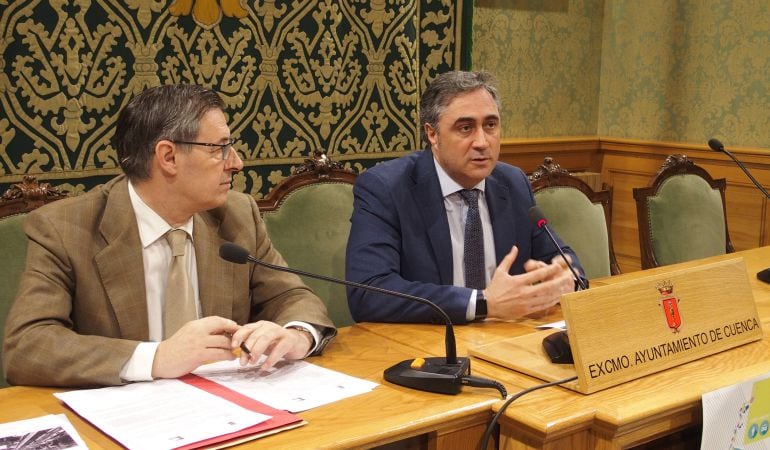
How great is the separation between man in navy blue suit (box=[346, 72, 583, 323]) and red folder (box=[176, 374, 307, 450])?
0.70 meters

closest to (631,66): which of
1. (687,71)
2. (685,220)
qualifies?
(687,71)

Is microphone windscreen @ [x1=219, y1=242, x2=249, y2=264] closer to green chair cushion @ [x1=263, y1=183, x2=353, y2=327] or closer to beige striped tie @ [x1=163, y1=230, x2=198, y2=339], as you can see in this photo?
beige striped tie @ [x1=163, y1=230, x2=198, y2=339]

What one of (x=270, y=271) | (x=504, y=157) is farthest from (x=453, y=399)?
(x=504, y=157)

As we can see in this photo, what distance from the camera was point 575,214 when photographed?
2.88 meters

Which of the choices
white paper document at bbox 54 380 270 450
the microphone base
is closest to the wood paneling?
the microphone base

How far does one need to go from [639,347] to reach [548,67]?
3754mm

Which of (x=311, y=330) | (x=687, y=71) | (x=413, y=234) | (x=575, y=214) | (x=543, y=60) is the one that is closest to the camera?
(x=311, y=330)

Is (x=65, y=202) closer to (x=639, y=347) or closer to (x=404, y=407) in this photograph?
(x=404, y=407)

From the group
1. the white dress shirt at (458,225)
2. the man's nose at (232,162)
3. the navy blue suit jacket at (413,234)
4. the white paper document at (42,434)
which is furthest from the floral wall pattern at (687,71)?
the white paper document at (42,434)

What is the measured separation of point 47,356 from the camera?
1551 mm

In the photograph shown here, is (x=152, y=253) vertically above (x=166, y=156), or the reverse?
(x=166, y=156)

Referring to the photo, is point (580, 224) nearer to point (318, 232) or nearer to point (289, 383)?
point (318, 232)

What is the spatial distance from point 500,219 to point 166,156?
987 mm

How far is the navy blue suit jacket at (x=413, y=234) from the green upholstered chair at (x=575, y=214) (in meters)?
0.34
